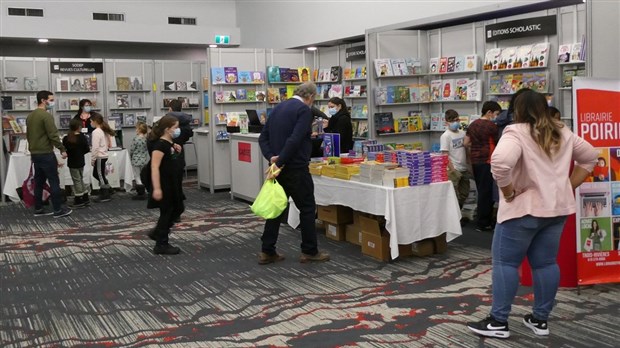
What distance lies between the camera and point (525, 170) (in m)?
3.67

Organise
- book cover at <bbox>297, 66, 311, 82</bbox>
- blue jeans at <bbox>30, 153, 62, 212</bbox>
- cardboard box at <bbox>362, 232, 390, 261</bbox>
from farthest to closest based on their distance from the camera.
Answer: book cover at <bbox>297, 66, 311, 82</bbox>
blue jeans at <bbox>30, 153, 62, 212</bbox>
cardboard box at <bbox>362, 232, 390, 261</bbox>

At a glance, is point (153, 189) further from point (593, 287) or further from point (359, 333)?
point (593, 287)

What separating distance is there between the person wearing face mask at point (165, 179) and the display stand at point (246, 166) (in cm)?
282

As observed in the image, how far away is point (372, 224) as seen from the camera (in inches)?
238

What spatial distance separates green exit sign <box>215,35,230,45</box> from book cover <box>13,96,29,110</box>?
553 cm

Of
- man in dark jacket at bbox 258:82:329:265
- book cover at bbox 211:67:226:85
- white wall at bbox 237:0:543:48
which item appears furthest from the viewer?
white wall at bbox 237:0:543:48

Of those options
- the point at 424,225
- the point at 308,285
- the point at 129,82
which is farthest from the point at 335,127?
the point at 129,82

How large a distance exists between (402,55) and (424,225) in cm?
415

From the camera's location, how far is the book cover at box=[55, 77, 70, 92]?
12.6 meters

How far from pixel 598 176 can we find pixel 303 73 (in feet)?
25.2

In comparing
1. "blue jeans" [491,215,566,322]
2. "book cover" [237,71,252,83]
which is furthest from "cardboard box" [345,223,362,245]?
"book cover" [237,71,252,83]

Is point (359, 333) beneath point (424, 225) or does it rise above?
beneath

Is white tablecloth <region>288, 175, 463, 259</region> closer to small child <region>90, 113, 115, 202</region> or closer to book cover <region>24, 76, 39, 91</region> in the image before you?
small child <region>90, 113, 115, 202</region>

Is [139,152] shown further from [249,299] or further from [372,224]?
[249,299]
